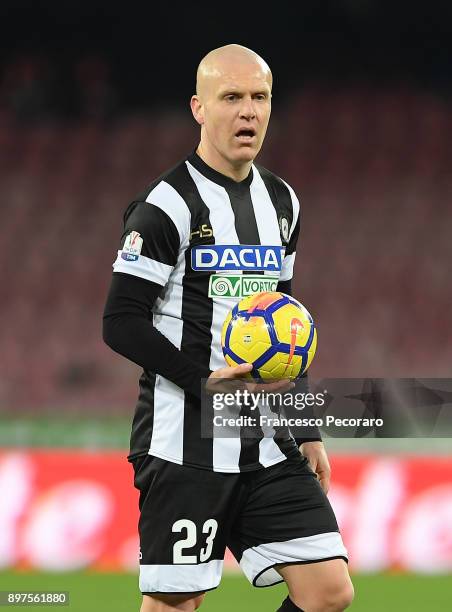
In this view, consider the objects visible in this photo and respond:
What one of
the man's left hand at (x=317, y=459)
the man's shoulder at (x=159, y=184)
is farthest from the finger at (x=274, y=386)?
the man's shoulder at (x=159, y=184)

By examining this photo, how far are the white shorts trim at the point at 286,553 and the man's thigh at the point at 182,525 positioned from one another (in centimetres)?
12

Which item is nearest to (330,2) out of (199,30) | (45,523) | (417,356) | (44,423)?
(199,30)

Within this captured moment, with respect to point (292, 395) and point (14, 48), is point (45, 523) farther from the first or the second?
point (14, 48)

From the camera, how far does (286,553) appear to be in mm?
3355

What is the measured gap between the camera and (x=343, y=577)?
3.31 meters

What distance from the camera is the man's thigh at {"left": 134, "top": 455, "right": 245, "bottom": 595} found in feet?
10.9

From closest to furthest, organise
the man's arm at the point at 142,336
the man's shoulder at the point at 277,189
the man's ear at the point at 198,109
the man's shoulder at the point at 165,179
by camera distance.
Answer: the man's arm at the point at 142,336
the man's shoulder at the point at 165,179
the man's ear at the point at 198,109
the man's shoulder at the point at 277,189

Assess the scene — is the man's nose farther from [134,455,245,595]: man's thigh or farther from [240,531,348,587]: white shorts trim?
[240,531,348,587]: white shorts trim

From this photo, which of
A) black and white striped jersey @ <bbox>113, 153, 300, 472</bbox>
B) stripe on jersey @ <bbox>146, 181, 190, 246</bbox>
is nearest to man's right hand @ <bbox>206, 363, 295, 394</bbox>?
black and white striped jersey @ <bbox>113, 153, 300, 472</bbox>

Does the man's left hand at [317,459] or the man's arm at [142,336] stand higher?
the man's arm at [142,336]

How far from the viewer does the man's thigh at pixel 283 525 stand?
3.34m

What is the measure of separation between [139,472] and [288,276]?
0.77 m

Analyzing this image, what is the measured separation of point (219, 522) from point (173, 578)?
0.67 feet

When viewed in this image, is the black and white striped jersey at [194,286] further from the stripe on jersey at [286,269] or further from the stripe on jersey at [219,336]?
the stripe on jersey at [286,269]
